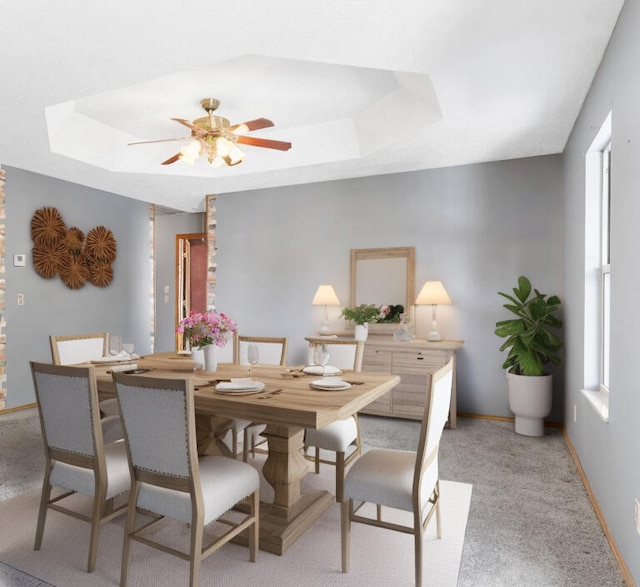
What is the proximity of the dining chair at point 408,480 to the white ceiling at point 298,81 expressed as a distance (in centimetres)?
173

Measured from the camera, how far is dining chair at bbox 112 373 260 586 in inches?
68.5

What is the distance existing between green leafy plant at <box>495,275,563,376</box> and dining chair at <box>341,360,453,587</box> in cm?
216

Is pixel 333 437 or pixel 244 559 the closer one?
pixel 244 559

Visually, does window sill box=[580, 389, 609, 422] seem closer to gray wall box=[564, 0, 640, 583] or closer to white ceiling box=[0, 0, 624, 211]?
gray wall box=[564, 0, 640, 583]

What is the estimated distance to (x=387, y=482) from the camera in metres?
1.95

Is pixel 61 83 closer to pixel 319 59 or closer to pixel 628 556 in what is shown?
pixel 319 59

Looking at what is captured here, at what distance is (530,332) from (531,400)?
562 millimetres

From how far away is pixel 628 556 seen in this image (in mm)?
1956

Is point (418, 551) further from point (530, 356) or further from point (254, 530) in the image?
point (530, 356)

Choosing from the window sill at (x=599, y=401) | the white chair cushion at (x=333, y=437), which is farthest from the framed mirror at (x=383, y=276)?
the white chair cushion at (x=333, y=437)

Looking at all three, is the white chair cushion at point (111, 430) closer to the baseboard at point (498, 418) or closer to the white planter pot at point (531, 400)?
the white planter pot at point (531, 400)

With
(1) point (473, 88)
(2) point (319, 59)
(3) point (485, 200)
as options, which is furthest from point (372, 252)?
(2) point (319, 59)

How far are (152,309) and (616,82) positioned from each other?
5.85 m

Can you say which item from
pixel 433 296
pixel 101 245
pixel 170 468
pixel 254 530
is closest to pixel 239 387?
pixel 170 468
